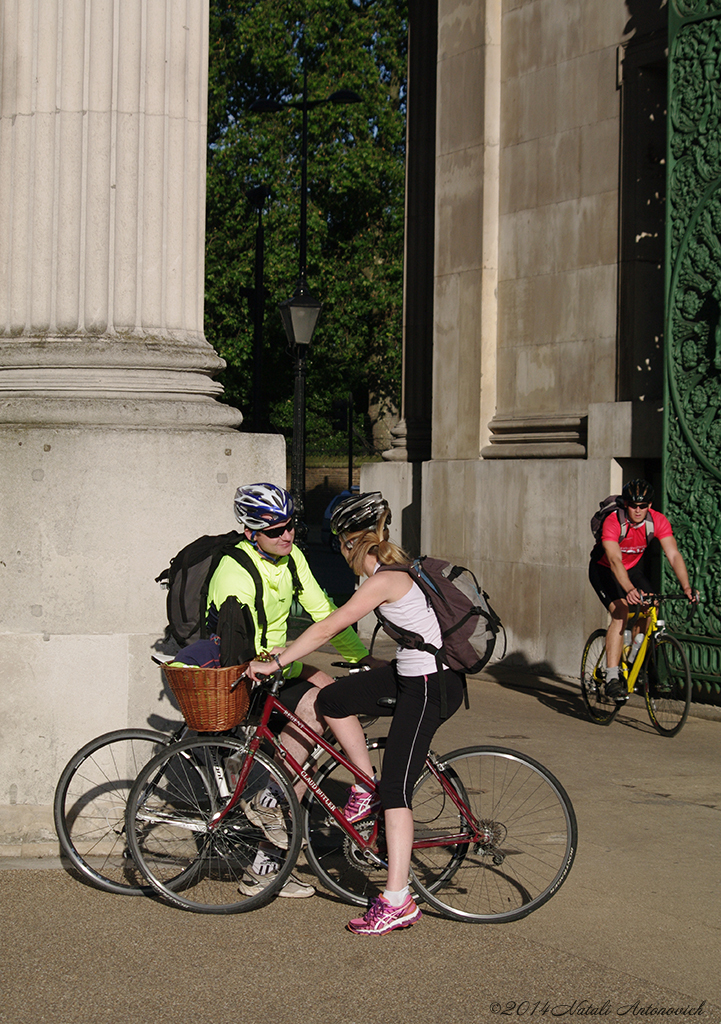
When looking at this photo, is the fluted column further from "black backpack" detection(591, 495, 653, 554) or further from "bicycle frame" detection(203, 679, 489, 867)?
"black backpack" detection(591, 495, 653, 554)

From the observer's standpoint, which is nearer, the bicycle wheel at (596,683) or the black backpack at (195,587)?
the black backpack at (195,587)

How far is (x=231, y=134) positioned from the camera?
1512 inches

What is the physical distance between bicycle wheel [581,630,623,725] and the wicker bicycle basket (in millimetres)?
5147

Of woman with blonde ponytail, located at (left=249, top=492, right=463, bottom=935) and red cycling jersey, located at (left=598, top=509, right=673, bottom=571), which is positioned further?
red cycling jersey, located at (left=598, top=509, right=673, bottom=571)

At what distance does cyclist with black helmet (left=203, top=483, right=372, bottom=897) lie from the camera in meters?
5.29

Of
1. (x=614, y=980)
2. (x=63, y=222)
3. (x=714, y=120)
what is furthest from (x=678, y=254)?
(x=614, y=980)

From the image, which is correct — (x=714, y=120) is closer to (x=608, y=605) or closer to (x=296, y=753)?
(x=608, y=605)

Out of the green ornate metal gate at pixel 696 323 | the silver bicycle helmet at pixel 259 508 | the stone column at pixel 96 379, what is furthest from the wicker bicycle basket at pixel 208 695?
the green ornate metal gate at pixel 696 323

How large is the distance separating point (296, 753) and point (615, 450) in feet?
21.1

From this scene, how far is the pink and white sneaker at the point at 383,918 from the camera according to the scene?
4.95 meters

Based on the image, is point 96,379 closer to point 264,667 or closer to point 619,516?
point 264,667

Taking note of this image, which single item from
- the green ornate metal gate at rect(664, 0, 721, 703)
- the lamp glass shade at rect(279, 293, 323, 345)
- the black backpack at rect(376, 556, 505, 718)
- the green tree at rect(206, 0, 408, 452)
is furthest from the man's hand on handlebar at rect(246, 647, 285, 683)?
the green tree at rect(206, 0, 408, 452)

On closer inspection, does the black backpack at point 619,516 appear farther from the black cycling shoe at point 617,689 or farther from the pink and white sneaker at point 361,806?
the pink and white sneaker at point 361,806

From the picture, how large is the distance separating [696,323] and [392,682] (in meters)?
5.72
